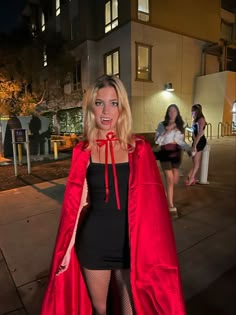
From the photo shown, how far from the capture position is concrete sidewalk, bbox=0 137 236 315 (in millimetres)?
2279

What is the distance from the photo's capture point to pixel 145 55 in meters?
15.0

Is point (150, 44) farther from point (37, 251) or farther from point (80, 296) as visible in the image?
point (80, 296)

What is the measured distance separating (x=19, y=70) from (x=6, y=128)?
4904mm

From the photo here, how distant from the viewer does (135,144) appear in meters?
1.62

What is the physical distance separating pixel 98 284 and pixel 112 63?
16.0 meters

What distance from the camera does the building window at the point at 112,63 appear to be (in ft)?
51.3

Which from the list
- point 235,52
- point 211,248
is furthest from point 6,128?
point 235,52

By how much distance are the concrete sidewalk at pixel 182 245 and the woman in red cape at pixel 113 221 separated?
2.88ft

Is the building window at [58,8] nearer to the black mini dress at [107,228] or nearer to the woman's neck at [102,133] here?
the woman's neck at [102,133]

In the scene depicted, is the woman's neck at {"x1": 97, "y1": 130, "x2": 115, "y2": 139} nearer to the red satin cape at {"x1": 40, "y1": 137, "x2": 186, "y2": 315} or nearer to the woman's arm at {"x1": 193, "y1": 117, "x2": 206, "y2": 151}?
the red satin cape at {"x1": 40, "y1": 137, "x2": 186, "y2": 315}

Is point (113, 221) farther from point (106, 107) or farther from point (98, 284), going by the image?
point (106, 107)

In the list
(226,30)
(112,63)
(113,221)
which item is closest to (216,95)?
(112,63)

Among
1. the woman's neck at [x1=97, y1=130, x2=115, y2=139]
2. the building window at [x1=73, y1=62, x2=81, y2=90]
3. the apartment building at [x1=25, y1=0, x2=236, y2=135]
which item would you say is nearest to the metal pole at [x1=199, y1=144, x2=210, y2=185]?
the woman's neck at [x1=97, y1=130, x2=115, y2=139]

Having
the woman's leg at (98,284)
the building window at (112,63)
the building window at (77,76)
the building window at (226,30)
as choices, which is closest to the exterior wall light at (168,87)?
the building window at (112,63)
